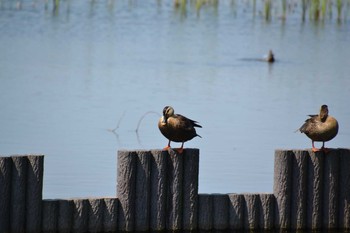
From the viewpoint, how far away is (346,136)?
55.4 ft

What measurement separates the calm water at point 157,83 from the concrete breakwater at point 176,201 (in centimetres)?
182

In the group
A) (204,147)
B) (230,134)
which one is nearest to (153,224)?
(204,147)

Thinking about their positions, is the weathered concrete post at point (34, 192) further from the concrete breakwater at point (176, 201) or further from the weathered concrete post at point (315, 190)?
the weathered concrete post at point (315, 190)

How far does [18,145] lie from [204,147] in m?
2.56

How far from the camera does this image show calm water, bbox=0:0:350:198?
49.5ft

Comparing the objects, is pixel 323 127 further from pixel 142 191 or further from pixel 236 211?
pixel 142 191

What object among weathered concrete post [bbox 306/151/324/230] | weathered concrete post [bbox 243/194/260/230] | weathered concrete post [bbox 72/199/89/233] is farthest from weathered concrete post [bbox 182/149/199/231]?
weathered concrete post [bbox 306/151/324/230]

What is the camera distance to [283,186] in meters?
11.6

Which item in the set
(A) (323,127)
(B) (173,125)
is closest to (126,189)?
(B) (173,125)

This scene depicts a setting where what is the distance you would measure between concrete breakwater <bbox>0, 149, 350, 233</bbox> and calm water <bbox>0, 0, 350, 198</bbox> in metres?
1.82

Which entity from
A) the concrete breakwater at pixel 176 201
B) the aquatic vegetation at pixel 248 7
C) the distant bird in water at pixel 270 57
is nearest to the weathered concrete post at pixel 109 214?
the concrete breakwater at pixel 176 201

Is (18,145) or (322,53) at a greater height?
(322,53)

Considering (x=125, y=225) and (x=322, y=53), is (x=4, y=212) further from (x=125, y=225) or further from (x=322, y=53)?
(x=322, y=53)

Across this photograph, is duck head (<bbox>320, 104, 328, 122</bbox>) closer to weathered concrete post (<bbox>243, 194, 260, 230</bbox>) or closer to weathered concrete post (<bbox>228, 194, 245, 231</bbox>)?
weathered concrete post (<bbox>243, 194, 260, 230</bbox>)
